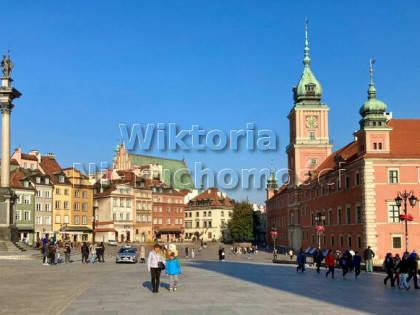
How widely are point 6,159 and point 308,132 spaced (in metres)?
60.3

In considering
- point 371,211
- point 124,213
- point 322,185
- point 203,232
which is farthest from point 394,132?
point 203,232

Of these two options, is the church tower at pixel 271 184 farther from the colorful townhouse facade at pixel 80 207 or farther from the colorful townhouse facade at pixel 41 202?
the colorful townhouse facade at pixel 41 202

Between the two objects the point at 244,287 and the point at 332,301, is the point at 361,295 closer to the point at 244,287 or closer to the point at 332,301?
the point at 332,301

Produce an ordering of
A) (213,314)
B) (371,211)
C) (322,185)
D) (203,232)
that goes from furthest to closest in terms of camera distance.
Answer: (203,232)
(322,185)
(371,211)
(213,314)

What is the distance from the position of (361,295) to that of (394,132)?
43180mm

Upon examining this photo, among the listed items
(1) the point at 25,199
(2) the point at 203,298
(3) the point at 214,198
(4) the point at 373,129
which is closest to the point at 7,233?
(2) the point at 203,298

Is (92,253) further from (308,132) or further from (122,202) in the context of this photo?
(122,202)

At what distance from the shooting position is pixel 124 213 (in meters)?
118

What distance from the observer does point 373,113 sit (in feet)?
194

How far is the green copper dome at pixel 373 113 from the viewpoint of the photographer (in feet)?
192

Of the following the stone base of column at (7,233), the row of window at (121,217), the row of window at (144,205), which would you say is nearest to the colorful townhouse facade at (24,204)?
the row of window at (121,217)

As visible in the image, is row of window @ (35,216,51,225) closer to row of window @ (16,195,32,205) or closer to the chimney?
row of window @ (16,195,32,205)

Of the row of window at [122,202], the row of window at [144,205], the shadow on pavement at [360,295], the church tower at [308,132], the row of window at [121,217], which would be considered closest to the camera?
the shadow on pavement at [360,295]

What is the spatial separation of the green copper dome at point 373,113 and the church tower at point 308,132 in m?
35.6
